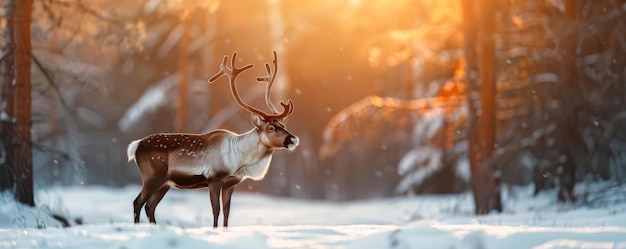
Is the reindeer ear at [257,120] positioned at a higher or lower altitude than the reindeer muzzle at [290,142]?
higher

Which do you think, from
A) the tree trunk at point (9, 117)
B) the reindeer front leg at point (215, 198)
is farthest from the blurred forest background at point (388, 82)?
the reindeer front leg at point (215, 198)

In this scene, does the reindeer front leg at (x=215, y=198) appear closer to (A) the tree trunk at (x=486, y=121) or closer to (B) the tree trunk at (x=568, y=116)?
(A) the tree trunk at (x=486, y=121)

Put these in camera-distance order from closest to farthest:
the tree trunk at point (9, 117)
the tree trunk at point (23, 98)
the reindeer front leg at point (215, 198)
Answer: the reindeer front leg at point (215, 198) → the tree trunk at point (23, 98) → the tree trunk at point (9, 117)

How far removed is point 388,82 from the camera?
1326 inches

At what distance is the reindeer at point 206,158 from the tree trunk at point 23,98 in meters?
5.01

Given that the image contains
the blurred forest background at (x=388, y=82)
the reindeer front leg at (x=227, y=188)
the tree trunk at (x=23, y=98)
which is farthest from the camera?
the blurred forest background at (x=388, y=82)

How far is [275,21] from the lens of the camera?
111 ft

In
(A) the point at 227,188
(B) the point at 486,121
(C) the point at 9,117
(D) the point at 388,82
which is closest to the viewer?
(A) the point at 227,188

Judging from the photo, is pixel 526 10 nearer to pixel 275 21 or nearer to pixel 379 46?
pixel 379 46

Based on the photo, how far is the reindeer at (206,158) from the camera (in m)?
10.2

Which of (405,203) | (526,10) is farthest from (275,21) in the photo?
(526,10)

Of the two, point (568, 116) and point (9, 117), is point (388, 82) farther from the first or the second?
point (9, 117)

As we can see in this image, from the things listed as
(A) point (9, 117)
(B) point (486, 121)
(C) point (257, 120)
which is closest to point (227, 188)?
(C) point (257, 120)

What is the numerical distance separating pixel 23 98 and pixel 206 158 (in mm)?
5752
